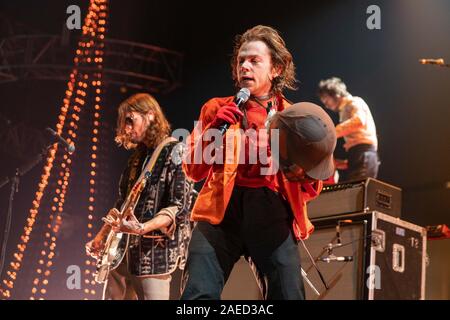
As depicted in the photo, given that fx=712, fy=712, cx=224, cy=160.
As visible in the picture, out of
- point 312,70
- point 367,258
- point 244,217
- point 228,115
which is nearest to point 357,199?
point 367,258

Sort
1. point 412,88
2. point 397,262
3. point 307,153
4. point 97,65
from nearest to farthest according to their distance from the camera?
point 307,153 → point 397,262 → point 412,88 → point 97,65

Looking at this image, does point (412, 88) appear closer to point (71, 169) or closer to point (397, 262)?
point (397, 262)

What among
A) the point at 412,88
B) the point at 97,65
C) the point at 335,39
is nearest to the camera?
the point at 412,88

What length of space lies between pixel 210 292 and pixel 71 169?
4.30 metres

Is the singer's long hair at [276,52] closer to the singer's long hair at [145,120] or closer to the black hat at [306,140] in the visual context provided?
the black hat at [306,140]

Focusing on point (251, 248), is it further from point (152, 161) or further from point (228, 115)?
point (152, 161)

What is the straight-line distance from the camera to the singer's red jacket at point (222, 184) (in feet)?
8.48

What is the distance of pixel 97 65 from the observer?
6.66 meters

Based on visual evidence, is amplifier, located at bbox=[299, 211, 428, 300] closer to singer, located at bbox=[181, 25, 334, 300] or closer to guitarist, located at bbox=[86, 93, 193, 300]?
guitarist, located at bbox=[86, 93, 193, 300]

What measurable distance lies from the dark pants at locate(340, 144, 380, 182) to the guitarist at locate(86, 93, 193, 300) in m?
2.37

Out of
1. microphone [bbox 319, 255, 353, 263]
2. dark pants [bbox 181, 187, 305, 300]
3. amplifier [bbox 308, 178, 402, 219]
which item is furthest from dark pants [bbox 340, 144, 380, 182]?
dark pants [bbox 181, 187, 305, 300]

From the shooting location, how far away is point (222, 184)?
8.50ft

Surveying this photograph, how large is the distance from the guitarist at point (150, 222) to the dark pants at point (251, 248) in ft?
2.99

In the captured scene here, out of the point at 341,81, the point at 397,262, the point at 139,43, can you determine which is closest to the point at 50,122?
the point at 139,43
